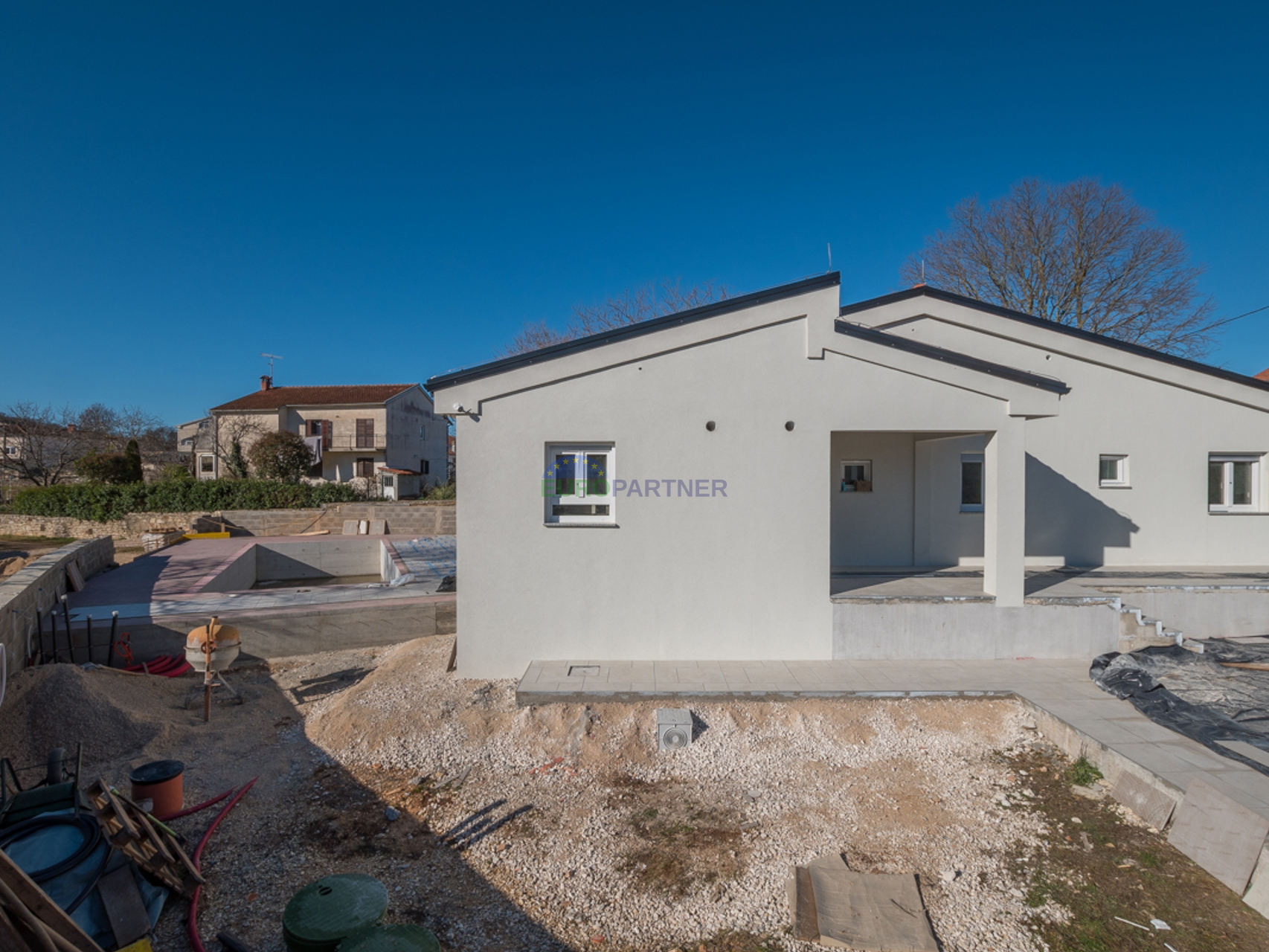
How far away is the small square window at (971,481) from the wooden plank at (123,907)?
11467 millimetres

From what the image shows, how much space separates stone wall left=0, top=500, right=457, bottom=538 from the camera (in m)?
27.1

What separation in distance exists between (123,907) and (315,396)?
42647mm

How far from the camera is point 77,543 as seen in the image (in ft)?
48.4

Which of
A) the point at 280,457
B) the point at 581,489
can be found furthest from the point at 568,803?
the point at 280,457

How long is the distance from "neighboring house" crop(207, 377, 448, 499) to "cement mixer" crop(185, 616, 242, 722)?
3040 centimetres

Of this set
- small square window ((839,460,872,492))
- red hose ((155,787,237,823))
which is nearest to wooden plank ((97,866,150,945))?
red hose ((155,787,237,823))

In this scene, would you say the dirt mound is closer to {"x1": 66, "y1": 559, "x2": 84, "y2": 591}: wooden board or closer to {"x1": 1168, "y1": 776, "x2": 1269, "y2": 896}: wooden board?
{"x1": 66, "y1": 559, "x2": 84, "y2": 591}: wooden board

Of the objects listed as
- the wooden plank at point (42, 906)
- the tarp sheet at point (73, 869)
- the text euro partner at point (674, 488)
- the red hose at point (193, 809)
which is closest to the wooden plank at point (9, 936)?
the wooden plank at point (42, 906)

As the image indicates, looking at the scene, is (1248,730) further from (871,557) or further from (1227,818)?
(871,557)

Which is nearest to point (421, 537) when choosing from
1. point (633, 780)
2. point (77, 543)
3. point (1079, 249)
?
point (77, 543)

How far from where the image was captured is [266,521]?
27.2m

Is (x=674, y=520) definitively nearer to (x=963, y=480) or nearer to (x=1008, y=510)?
(x=1008, y=510)

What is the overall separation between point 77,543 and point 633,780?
51.2 ft

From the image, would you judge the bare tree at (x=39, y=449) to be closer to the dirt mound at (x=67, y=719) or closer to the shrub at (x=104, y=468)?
the shrub at (x=104, y=468)
